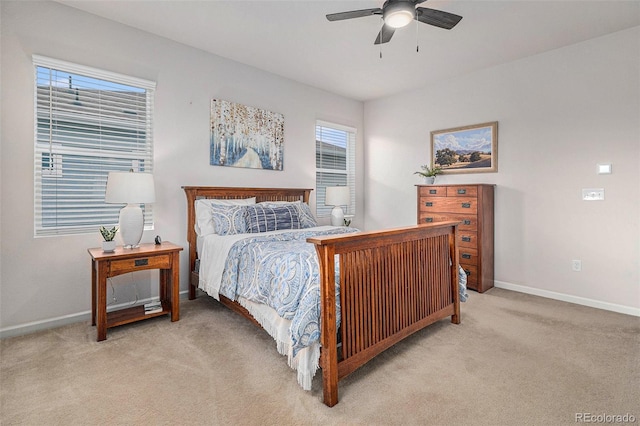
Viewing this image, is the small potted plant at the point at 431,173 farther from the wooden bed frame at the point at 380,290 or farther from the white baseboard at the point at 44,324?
the white baseboard at the point at 44,324

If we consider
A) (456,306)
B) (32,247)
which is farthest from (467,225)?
(32,247)

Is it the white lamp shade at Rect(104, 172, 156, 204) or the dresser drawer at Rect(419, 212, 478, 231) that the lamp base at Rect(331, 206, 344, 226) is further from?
the white lamp shade at Rect(104, 172, 156, 204)

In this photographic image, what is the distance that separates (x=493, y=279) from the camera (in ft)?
13.1

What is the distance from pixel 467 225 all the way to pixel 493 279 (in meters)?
0.85

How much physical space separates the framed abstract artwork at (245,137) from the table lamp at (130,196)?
1010mm

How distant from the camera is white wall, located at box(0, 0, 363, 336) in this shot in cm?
249

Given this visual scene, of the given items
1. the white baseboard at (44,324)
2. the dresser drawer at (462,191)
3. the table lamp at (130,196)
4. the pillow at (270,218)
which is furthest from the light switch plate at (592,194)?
the white baseboard at (44,324)

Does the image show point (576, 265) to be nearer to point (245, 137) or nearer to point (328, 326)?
point (328, 326)

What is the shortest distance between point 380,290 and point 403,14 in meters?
1.88

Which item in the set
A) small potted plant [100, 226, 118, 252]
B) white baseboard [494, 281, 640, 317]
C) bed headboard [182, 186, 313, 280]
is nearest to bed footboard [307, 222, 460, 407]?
white baseboard [494, 281, 640, 317]

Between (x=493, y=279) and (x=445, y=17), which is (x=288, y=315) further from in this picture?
(x=493, y=279)

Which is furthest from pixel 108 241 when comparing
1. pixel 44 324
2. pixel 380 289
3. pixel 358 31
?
pixel 358 31

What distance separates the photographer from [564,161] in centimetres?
345

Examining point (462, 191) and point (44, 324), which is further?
point (462, 191)
